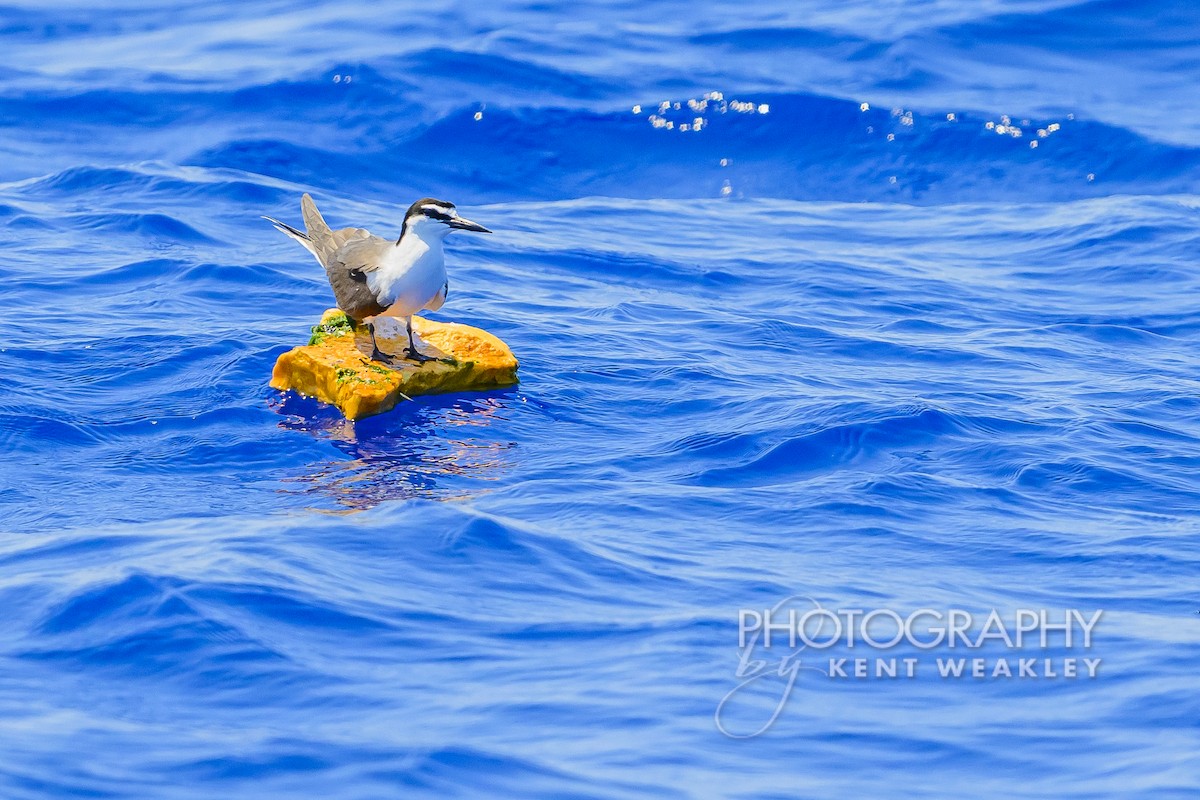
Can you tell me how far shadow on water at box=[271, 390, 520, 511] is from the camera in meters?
8.67

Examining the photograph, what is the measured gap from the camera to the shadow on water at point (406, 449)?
8.67 meters

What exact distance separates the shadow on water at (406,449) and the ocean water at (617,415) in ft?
0.13

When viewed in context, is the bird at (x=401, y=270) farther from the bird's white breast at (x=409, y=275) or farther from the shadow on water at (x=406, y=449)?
the shadow on water at (x=406, y=449)

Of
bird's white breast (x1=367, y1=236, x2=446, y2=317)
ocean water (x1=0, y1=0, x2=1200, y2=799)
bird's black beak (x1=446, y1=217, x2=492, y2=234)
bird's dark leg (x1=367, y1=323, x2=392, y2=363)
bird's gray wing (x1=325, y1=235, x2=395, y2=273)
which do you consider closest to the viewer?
ocean water (x1=0, y1=0, x2=1200, y2=799)

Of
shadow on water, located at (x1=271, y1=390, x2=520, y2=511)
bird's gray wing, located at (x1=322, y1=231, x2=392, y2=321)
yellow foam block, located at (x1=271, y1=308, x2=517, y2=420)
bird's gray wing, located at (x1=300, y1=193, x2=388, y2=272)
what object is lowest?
shadow on water, located at (x1=271, y1=390, x2=520, y2=511)

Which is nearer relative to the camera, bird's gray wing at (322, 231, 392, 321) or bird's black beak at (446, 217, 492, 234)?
bird's black beak at (446, 217, 492, 234)

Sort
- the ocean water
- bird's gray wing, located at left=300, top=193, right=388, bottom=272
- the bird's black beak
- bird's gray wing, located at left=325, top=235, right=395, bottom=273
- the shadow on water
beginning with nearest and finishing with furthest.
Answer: the ocean water < the shadow on water < the bird's black beak < bird's gray wing, located at left=325, top=235, right=395, bottom=273 < bird's gray wing, located at left=300, top=193, right=388, bottom=272

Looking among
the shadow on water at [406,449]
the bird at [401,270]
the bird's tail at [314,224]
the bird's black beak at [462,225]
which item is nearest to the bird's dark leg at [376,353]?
the bird at [401,270]

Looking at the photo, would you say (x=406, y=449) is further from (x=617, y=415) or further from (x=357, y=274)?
(x=617, y=415)

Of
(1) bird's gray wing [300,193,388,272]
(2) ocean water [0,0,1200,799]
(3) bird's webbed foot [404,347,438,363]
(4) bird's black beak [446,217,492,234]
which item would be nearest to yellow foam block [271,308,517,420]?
(3) bird's webbed foot [404,347,438,363]

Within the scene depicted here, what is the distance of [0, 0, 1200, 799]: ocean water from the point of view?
620 cm

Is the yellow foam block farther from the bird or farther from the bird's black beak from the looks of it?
the bird's black beak

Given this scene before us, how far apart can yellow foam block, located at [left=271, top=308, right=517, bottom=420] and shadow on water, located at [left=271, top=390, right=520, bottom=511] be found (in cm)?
9

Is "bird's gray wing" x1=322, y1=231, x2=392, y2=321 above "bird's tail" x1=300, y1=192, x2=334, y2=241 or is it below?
below
